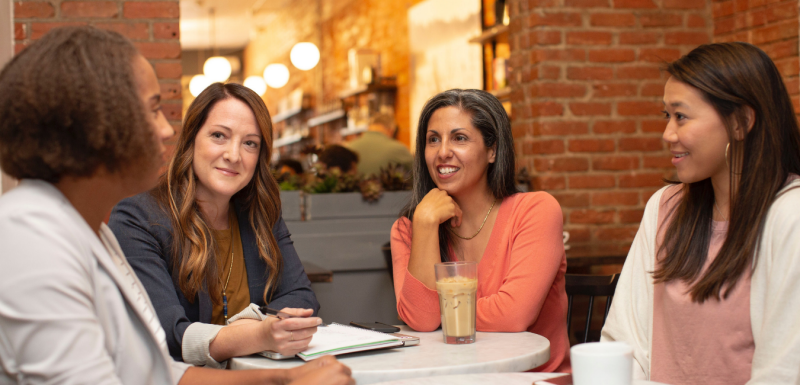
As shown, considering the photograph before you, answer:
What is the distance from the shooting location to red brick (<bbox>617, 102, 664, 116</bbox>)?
341cm

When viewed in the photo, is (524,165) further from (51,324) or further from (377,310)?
(51,324)

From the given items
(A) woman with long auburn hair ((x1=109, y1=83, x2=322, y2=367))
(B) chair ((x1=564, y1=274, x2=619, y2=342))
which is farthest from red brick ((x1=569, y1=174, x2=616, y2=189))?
(A) woman with long auburn hair ((x1=109, y1=83, x2=322, y2=367))

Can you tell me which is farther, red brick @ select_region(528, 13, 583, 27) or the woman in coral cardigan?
red brick @ select_region(528, 13, 583, 27)

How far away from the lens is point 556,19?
3.32 meters

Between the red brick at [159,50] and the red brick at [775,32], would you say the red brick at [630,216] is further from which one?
the red brick at [159,50]

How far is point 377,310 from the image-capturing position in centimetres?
296

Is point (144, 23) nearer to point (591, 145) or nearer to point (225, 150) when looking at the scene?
point (225, 150)

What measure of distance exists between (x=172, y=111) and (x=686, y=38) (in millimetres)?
2590

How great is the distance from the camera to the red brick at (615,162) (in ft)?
11.1

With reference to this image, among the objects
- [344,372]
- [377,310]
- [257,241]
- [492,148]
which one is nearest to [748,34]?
[492,148]

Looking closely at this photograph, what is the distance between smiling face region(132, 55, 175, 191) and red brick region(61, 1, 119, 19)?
225cm

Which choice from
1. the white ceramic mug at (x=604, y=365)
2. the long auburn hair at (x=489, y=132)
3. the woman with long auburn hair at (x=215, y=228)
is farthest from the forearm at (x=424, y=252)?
the white ceramic mug at (x=604, y=365)

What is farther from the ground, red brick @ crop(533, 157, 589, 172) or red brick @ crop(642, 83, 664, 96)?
red brick @ crop(642, 83, 664, 96)

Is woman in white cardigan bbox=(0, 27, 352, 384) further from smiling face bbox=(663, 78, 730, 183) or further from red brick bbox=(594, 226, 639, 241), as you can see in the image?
red brick bbox=(594, 226, 639, 241)
